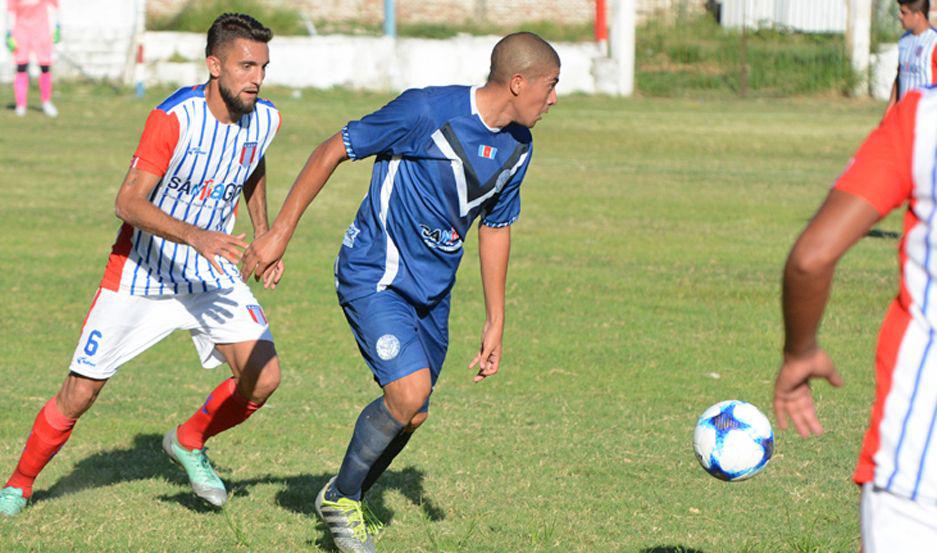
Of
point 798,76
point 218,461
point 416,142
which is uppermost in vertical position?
point 416,142

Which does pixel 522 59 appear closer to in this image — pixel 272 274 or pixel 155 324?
pixel 272 274

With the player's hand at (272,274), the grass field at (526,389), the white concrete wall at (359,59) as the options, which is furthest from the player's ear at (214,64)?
the white concrete wall at (359,59)

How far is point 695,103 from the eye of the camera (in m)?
27.2

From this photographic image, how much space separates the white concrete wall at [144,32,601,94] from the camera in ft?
87.1

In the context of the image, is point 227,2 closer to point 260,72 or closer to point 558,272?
point 558,272

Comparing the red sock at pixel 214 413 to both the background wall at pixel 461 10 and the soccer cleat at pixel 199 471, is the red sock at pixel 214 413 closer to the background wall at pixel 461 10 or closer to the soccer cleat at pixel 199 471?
the soccer cleat at pixel 199 471

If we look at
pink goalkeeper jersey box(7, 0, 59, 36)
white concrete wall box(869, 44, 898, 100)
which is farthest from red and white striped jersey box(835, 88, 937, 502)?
white concrete wall box(869, 44, 898, 100)

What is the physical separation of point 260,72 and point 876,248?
9155 millimetres

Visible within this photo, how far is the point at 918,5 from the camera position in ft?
38.2

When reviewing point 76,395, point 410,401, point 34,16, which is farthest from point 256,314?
point 34,16

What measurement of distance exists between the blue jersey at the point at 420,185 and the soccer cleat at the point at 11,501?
1.80 m

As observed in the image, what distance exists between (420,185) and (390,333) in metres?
0.62

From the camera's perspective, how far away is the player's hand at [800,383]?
11.2 ft

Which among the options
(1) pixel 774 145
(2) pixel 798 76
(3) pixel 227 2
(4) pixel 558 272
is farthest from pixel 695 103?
(4) pixel 558 272
